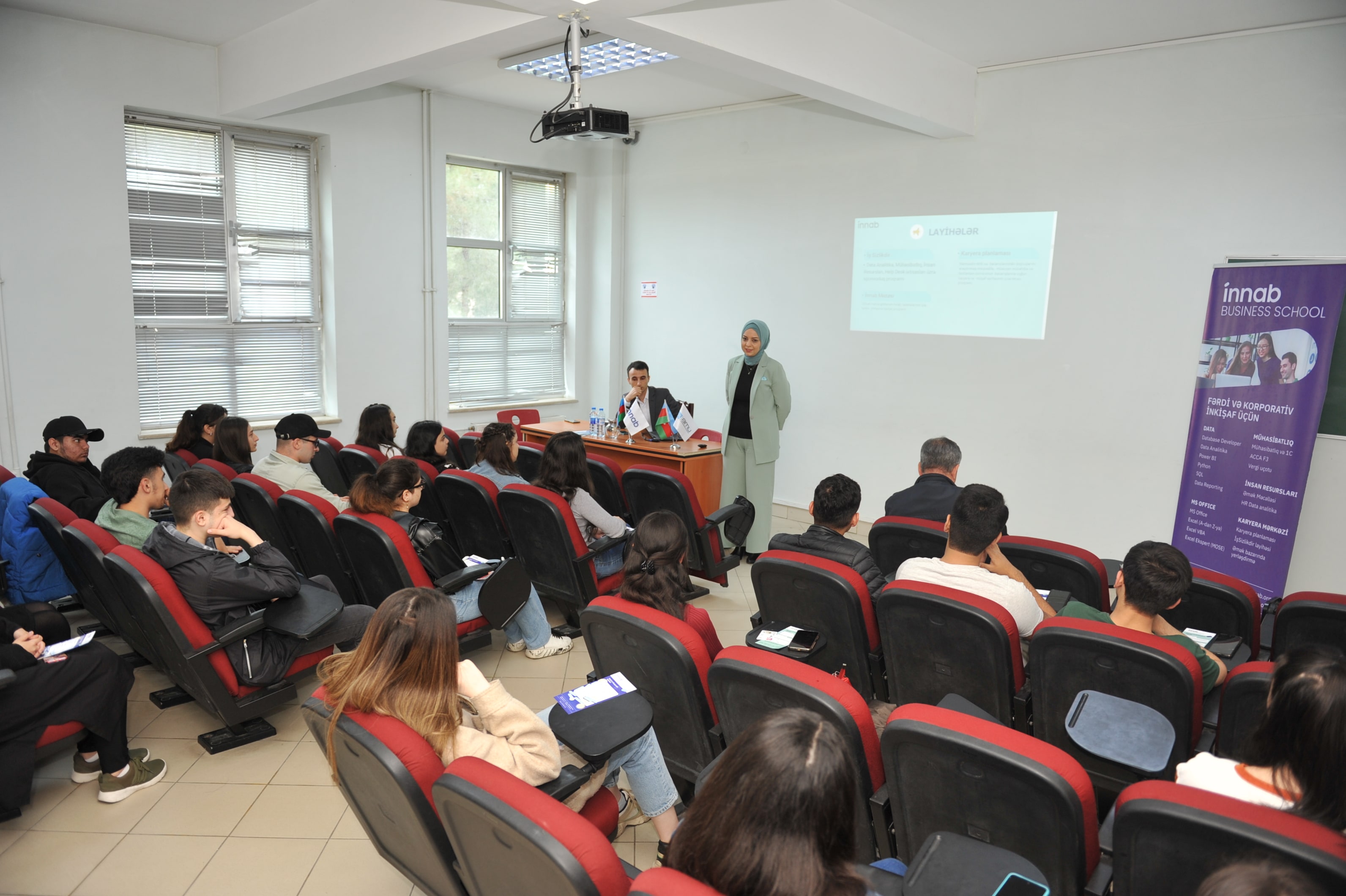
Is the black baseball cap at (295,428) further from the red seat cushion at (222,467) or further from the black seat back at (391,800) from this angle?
the black seat back at (391,800)

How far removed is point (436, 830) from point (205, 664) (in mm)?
1593

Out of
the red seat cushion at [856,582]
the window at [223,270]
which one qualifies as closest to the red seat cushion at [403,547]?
the red seat cushion at [856,582]

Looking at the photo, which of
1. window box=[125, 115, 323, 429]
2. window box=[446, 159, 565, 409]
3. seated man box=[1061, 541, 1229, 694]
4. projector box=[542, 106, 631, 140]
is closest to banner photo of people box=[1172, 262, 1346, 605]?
seated man box=[1061, 541, 1229, 694]

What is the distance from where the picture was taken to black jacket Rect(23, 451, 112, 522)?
12.8 ft

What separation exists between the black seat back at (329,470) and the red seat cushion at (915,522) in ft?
10.8

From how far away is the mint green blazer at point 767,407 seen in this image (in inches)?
218

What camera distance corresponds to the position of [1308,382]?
4285mm

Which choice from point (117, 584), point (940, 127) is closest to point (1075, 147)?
point (940, 127)

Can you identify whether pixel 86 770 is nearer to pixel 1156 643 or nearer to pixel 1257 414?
pixel 1156 643

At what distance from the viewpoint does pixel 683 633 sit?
224 centimetres

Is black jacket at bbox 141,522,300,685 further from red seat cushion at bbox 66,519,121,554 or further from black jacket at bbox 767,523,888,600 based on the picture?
black jacket at bbox 767,523,888,600

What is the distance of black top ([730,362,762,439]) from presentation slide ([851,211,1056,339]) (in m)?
1.31

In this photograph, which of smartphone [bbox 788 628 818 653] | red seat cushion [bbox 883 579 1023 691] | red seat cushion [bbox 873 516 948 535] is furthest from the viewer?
red seat cushion [bbox 873 516 948 535]

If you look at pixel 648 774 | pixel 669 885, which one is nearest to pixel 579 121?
pixel 648 774
